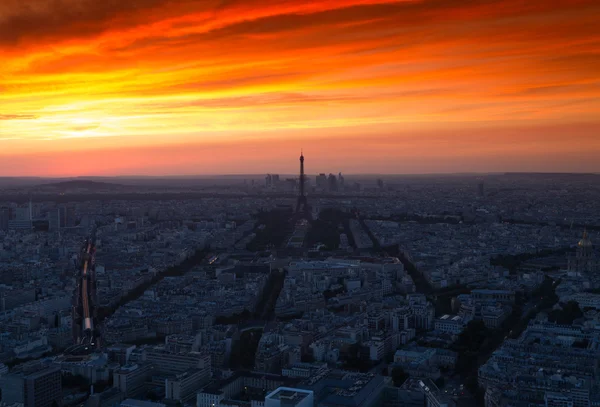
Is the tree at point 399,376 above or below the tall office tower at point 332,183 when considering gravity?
below

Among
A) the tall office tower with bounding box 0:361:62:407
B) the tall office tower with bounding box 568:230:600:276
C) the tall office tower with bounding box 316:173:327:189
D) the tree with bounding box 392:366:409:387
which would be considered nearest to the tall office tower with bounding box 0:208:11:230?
the tall office tower with bounding box 568:230:600:276

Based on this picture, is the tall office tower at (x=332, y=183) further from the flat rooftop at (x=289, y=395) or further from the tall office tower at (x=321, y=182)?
the flat rooftop at (x=289, y=395)

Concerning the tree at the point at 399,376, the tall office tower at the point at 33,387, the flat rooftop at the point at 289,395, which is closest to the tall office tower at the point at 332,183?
the tree at the point at 399,376

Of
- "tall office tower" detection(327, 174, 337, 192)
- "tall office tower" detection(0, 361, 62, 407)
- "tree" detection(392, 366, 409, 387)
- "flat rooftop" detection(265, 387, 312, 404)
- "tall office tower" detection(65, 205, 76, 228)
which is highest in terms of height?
"tall office tower" detection(327, 174, 337, 192)

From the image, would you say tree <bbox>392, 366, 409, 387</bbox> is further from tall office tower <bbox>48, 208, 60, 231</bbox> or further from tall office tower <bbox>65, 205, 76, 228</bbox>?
tall office tower <bbox>65, 205, 76, 228</bbox>

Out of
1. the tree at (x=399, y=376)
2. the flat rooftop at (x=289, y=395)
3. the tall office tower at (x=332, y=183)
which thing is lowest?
the tree at (x=399, y=376)

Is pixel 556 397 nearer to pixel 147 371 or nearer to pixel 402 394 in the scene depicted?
pixel 402 394

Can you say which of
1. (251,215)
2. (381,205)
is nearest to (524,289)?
(251,215)
